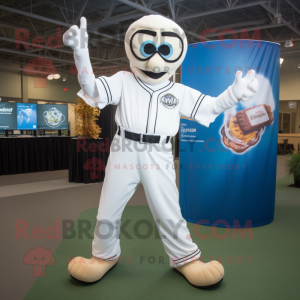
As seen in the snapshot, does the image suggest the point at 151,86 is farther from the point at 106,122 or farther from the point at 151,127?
the point at 106,122

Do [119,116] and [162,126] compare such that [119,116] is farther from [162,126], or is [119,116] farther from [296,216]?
[296,216]

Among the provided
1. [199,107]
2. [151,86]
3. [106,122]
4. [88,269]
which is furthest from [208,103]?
[106,122]

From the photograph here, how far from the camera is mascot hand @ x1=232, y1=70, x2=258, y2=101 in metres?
2.05

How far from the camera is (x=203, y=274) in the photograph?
6.91 ft

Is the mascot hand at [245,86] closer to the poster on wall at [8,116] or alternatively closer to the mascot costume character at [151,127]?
the mascot costume character at [151,127]

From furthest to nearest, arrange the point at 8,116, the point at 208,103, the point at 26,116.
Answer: the point at 26,116 < the point at 8,116 < the point at 208,103

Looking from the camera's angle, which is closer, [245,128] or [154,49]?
[154,49]

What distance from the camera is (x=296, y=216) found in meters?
3.89

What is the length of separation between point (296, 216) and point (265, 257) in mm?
1490

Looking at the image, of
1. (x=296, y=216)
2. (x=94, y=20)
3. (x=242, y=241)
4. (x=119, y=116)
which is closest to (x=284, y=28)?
(x=94, y=20)

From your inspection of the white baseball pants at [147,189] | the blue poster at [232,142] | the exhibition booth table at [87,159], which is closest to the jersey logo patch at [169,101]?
the white baseball pants at [147,189]

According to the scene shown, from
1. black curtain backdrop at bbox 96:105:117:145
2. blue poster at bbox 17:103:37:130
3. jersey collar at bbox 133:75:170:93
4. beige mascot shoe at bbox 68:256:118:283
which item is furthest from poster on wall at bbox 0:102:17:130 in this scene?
jersey collar at bbox 133:75:170:93

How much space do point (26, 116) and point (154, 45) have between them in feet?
20.9

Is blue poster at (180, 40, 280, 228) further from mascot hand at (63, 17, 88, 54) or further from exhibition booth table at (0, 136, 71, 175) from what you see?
exhibition booth table at (0, 136, 71, 175)
